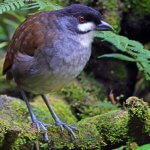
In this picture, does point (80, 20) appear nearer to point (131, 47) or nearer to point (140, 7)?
point (131, 47)

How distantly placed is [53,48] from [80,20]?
0.37 meters

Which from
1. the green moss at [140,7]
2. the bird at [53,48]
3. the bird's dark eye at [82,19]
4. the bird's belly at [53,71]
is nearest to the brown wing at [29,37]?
the bird at [53,48]

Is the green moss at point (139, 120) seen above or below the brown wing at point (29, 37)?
below

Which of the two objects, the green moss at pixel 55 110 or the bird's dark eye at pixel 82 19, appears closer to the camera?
the bird's dark eye at pixel 82 19

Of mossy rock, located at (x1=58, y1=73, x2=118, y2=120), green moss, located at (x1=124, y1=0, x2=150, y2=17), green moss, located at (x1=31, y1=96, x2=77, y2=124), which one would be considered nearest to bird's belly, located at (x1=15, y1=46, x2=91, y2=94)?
green moss, located at (x1=31, y1=96, x2=77, y2=124)

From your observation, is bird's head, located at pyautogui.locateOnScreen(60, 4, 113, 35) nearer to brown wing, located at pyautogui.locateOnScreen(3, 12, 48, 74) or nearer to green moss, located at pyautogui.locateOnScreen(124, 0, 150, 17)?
brown wing, located at pyautogui.locateOnScreen(3, 12, 48, 74)

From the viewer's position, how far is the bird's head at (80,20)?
172 inches

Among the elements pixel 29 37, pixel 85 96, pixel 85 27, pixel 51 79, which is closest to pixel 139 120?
pixel 51 79

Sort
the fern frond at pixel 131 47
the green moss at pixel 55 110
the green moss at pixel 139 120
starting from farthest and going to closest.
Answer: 1. the green moss at pixel 55 110
2. the fern frond at pixel 131 47
3. the green moss at pixel 139 120

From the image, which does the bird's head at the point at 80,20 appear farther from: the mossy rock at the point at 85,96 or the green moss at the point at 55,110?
the mossy rock at the point at 85,96

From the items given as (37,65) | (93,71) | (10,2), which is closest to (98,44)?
(93,71)

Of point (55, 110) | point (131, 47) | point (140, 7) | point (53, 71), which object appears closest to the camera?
point (53, 71)

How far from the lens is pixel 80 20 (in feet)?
14.4

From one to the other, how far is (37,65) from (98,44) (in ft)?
7.39
